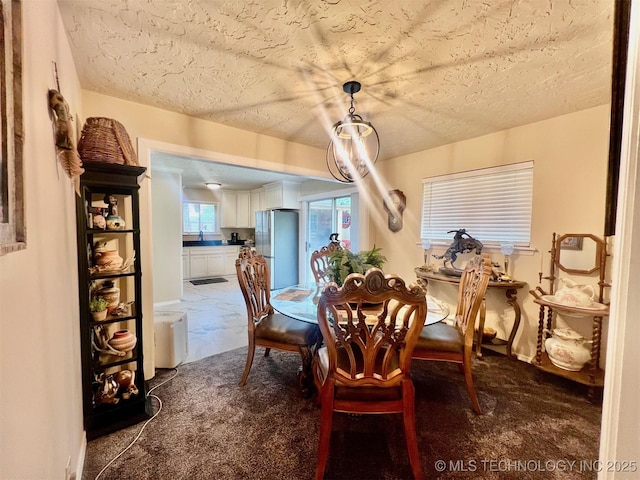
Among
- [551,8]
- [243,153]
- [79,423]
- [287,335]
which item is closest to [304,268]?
[243,153]

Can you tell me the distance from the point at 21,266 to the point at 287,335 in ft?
5.23

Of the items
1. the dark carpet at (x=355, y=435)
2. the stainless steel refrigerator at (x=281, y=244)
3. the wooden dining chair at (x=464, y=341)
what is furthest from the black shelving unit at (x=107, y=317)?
the stainless steel refrigerator at (x=281, y=244)

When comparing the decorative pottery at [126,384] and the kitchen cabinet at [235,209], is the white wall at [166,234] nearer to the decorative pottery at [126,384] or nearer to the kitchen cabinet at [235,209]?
the kitchen cabinet at [235,209]

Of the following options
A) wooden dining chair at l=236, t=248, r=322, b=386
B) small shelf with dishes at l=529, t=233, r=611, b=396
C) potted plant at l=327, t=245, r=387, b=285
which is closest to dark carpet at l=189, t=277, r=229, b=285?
wooden dining chair at l=236, t=248, r=322, b=386

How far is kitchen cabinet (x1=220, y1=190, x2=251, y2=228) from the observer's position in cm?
696

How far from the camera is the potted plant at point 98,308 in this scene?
170 centimetres

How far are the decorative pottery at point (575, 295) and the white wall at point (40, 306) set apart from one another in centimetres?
302

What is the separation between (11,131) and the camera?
→ 621 mm

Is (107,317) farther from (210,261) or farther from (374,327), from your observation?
(210,261)

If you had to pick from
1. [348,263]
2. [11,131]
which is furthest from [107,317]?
[348,263]

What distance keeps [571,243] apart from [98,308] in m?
3.67

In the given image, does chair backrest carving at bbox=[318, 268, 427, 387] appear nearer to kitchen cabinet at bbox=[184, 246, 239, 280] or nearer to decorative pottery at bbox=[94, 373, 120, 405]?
decorative pottery at bbox=[94, 373, 120, 405]

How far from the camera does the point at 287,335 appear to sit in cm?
208

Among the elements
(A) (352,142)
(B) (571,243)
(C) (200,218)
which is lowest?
(B) (571,243)
